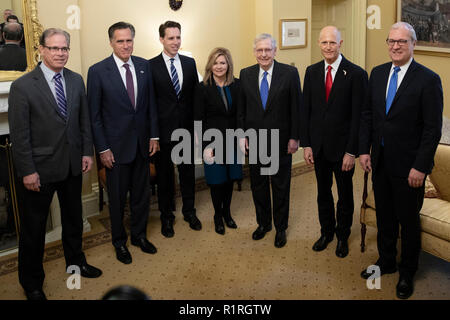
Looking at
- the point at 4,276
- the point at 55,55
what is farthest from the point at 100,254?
the point at 55,55

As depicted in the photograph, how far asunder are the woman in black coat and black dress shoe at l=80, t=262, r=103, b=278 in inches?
46.8

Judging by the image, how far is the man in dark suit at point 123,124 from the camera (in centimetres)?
357

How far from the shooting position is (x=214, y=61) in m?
3.87

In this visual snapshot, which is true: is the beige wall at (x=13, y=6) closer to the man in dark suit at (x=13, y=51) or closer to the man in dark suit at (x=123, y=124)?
the man in dark suit at (x=13, y=51)

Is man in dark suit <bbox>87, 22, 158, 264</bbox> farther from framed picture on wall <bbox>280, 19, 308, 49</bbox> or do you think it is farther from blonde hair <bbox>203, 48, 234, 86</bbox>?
framed picture on wall <bbox>280, 19, 308, 49</bbox>

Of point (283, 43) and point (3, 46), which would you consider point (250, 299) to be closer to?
point (3, 46)

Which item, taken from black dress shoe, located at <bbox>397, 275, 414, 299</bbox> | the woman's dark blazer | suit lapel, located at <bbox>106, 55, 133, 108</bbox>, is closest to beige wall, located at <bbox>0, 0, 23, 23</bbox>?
suit lapel, located at <bbox>106, 55, 133, 108</bbox>

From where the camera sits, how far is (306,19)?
6164 millimetres

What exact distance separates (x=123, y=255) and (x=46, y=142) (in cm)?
118

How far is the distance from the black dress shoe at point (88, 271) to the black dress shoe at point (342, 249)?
6.14 feet

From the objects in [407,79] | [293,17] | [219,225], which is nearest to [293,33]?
[293,17]

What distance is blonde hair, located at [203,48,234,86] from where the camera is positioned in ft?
12.6

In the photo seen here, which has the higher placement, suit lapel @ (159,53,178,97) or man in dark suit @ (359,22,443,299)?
suit lapel @ (159,53,178,97)

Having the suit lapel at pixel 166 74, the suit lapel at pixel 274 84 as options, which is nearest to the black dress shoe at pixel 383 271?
the suit lapel at pixel 274 84
